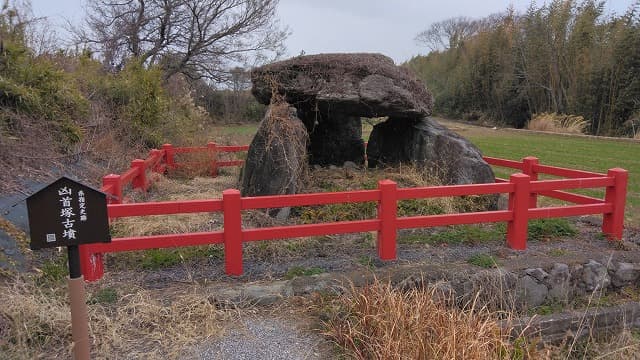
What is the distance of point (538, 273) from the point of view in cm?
486

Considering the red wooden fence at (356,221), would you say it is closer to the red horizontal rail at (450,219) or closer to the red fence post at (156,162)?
the red horizontal rail at (450,219)

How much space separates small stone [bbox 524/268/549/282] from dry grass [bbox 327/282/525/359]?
110 cm

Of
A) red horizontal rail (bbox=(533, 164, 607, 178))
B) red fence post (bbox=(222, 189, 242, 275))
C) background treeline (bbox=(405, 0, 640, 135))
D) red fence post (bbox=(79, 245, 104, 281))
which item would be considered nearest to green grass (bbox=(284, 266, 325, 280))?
red fence post (bbox=(222, 189, 242, 275))

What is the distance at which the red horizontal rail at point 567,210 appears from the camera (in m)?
5.38

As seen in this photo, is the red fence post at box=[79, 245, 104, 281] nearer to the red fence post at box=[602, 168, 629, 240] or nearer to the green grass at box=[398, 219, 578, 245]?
the green grass at box=[398, 219, 578, 245]

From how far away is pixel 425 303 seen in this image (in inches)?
149

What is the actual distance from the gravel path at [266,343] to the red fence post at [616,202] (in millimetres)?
4005

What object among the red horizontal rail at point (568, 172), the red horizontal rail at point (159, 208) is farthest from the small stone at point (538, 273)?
the red horizontal rail at point (159, 208)

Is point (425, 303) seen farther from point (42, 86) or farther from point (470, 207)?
point (42, 86)

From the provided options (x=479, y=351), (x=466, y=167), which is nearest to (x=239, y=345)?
(x=479, y=351)

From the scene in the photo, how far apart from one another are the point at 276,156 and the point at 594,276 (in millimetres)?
3890

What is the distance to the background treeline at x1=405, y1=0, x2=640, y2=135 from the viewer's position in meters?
19.7

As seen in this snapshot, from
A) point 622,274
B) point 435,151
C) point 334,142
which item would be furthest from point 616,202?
point 334,142

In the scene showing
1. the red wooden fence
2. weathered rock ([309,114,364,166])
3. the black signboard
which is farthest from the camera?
weathered rock ([309,114,364,166])
